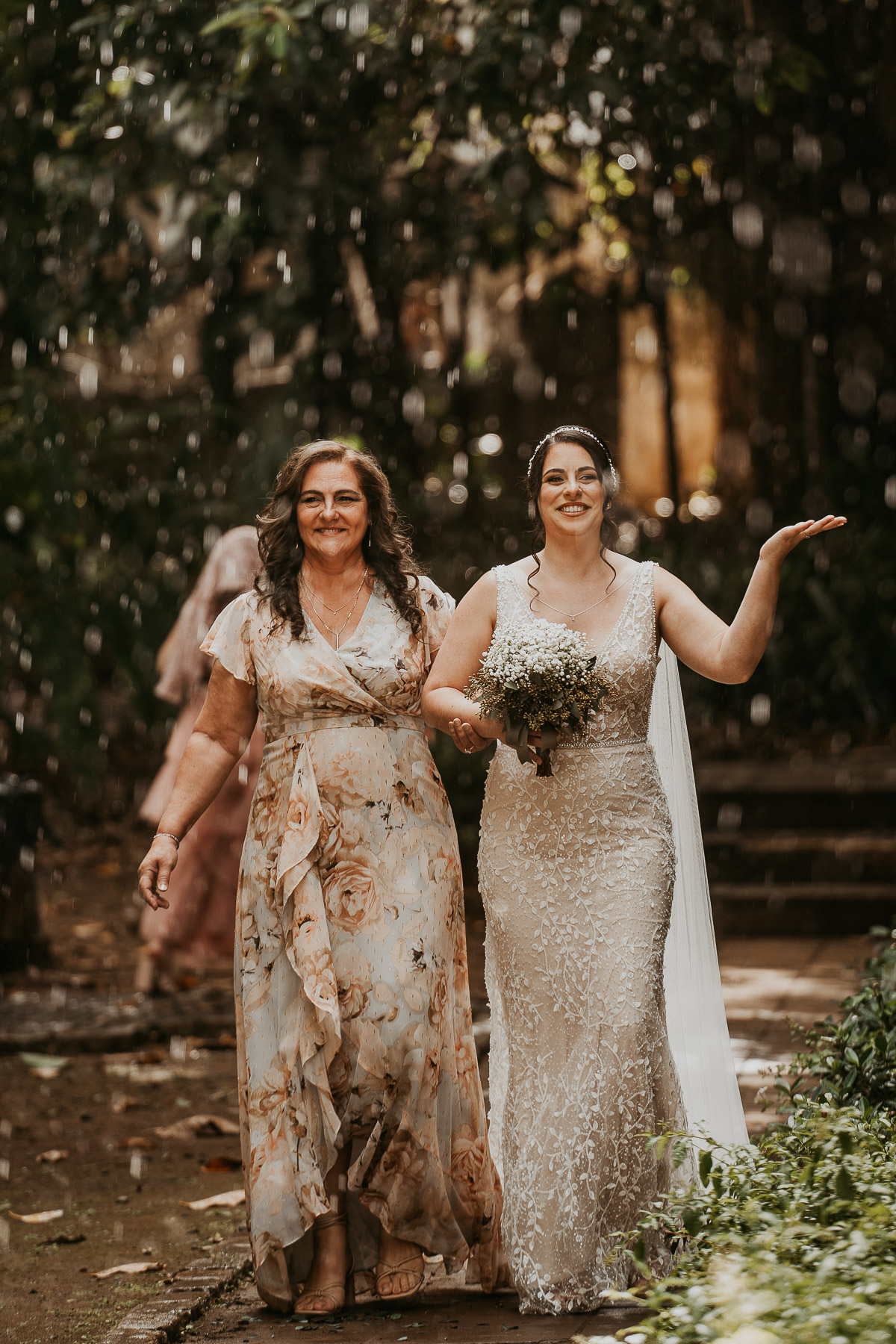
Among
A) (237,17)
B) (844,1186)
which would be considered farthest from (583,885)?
(237,17)

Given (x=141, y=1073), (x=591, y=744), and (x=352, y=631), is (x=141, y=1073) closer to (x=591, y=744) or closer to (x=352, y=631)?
(x=352, y=631)

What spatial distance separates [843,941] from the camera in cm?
1034

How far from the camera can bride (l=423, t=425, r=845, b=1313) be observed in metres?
4.48

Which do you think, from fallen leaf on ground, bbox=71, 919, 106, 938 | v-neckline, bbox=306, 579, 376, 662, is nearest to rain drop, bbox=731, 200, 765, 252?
fallen leaf on ground, bbox=71, 919, 106, 938

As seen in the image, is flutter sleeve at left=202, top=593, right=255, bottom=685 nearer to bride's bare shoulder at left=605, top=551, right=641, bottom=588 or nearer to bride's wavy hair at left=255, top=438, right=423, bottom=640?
bride's wavy hair at left=255, top=438, right=423, bottom=640

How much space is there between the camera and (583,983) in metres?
4.61

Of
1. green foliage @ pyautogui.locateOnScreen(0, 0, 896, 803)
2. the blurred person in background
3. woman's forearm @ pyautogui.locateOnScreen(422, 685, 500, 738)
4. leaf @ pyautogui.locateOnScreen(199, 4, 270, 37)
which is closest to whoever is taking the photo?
woman's forearm @ pyautogui.locateOnScreen(422, 685, 500, 738)

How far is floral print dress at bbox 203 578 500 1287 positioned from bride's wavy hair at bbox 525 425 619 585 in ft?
1.72

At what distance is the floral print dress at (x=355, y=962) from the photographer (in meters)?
4.54

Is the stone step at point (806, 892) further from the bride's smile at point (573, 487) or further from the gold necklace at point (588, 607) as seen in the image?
the bride's smile at point (573, 487)

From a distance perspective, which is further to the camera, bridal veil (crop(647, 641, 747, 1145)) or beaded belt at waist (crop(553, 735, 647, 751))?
bridal veil (crop(647, 641, 747, 1145))

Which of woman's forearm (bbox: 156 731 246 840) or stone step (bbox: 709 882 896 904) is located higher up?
woman's forearm (bbox: 156 731 246 840)

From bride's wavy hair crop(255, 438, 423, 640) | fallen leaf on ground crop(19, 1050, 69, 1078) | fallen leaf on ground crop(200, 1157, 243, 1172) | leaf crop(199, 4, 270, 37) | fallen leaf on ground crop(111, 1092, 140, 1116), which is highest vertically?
leaf crop(199, 4, 270, 37)

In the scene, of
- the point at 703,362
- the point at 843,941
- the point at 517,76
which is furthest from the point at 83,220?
the point at 703,362
